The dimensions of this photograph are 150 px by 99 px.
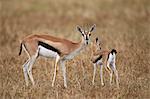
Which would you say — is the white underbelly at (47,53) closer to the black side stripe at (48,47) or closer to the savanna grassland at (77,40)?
the black side stripe at (48,47)

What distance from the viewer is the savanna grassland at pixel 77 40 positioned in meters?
9.32

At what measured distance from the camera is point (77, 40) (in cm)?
1511

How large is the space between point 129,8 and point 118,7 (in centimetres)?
45

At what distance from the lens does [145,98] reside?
29.0 ft

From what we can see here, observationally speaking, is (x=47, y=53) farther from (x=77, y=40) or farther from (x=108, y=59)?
(x=77, y=40)

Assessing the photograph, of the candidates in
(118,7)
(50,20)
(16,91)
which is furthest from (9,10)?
(16,91)

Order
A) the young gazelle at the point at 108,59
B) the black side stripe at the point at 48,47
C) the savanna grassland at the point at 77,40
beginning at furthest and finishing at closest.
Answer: the black side stripe at the point at 48,47 → the young gazelle at the point at 108,59 → the savanna grassland at the point at 77,40

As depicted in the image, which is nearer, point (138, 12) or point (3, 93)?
point (3, 93)

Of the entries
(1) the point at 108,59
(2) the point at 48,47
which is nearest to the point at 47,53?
(2) the point at 48,47

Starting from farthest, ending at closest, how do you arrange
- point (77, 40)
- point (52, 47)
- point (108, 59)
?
point (77, 40), point (52, 47), point (108, 59)

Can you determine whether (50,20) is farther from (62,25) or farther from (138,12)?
(138,12)

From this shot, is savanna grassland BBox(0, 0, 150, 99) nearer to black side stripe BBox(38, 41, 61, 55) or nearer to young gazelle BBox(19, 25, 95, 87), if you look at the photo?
young gazelle BBox(19, 25, 95, 87)

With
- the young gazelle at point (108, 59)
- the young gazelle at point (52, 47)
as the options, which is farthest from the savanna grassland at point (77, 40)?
the young gazelle at point (52, 47)

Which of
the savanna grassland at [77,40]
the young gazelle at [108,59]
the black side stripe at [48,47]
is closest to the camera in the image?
the savanna grassland at [77,40]
